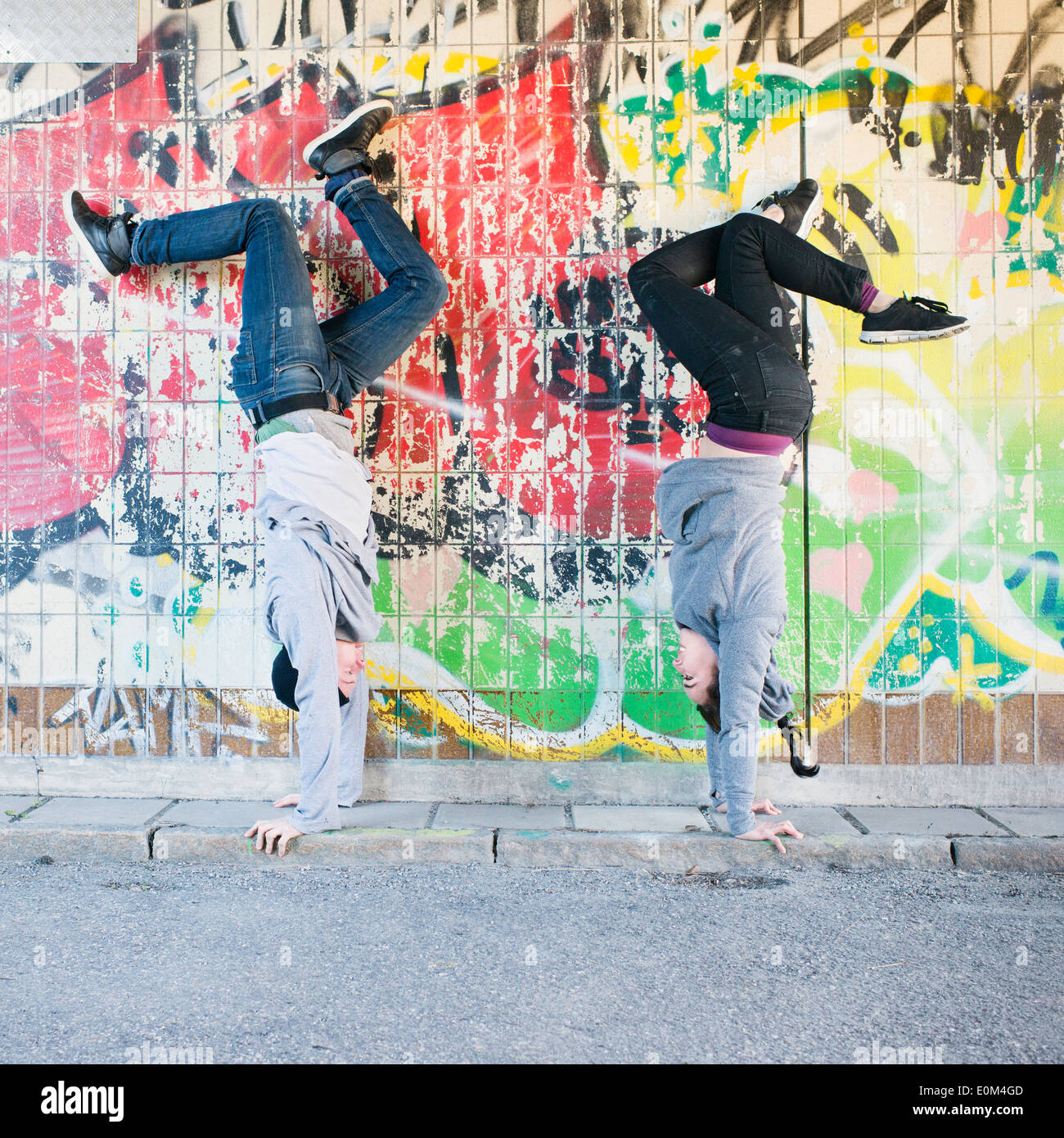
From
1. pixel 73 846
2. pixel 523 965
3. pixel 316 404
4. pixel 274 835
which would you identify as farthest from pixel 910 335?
pixel 73 846

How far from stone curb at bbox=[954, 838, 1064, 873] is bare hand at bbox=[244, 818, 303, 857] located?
7.56 ft

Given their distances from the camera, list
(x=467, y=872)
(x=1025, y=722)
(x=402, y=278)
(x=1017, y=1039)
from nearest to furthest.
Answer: (x=1017, y=1039) → (x=467, y=872) → (x=402, y=278) → (x=1025, y=722)

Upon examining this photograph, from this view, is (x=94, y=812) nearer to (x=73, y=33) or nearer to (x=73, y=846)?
(x=73, y=846)

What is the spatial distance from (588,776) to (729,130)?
2.71 meters

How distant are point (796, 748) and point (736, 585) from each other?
88cm

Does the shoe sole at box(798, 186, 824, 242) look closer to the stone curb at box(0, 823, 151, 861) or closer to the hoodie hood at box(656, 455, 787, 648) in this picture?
the hoodie hood at box(656, 455, 787, 648)

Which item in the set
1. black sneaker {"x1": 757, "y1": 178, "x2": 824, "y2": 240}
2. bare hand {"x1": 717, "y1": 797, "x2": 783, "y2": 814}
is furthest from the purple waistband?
bare hand {"x1": 717, "y1": 797, "x2": 783, "y2": 814}

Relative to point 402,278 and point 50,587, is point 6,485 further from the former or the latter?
point 402,278

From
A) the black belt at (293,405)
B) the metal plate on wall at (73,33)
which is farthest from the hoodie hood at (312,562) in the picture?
the metal plate on wall at (73,33)

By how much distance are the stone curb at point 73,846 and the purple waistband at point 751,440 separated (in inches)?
98.4

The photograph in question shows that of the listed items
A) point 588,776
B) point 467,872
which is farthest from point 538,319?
point 467,872

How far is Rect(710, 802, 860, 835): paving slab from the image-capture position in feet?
10.9

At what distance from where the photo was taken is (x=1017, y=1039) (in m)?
2.04

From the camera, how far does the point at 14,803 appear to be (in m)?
3.62
